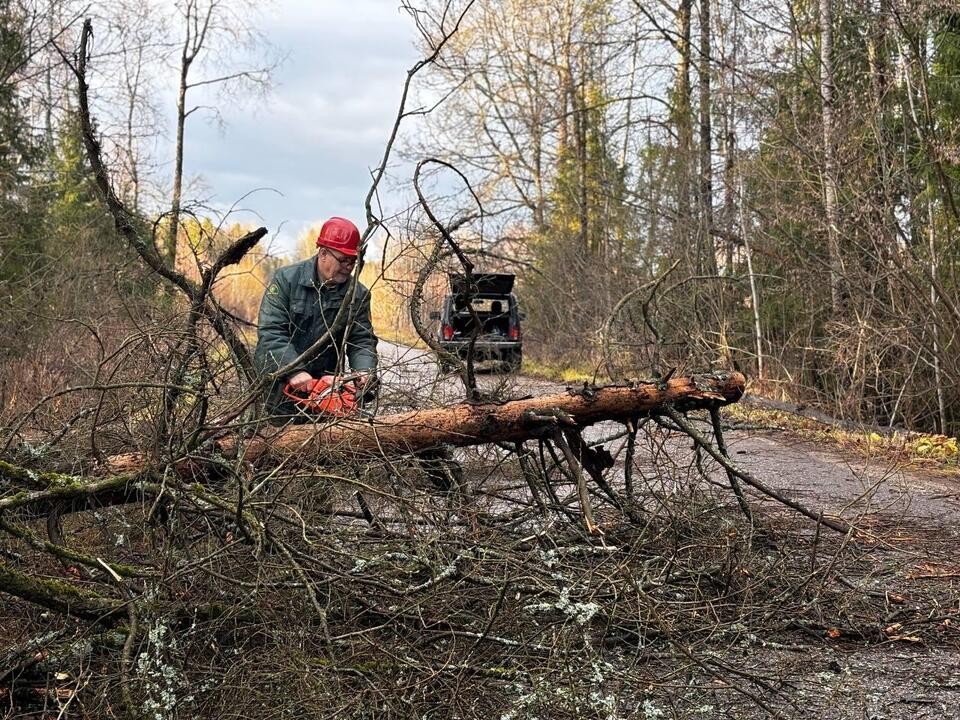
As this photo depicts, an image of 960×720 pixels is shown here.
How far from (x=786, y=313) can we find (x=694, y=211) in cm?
348

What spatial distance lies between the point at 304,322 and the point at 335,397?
52.6 inches

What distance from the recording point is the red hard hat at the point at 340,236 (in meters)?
5.21

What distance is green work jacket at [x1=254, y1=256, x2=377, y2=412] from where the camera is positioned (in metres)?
4.93

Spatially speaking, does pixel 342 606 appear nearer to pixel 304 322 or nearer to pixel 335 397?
pixel 335 397

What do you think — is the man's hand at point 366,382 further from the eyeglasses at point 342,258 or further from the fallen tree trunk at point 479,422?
the eyeglasses at point 342,258

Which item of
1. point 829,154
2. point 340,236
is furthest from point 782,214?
point 340,236

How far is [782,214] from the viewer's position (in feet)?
41.5

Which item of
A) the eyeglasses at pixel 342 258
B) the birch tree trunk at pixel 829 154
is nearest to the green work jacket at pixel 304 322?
the eyeglasses at pixel 342 258

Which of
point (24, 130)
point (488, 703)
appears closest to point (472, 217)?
point (488, 703)

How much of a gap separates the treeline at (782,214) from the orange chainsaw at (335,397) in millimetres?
1553

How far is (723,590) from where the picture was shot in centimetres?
418

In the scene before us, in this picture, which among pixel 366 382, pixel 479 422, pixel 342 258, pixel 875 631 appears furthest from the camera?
pixel 342 258

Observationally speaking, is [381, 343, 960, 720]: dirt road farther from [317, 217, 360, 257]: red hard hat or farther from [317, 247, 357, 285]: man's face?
[317, 217, 360, 257]: red hard hat

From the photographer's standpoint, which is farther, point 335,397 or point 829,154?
point 829,154
